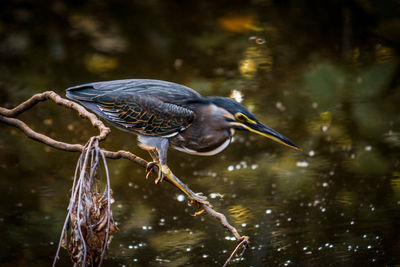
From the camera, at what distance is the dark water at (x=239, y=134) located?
8.22 feet

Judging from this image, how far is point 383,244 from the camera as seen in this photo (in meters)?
2.42

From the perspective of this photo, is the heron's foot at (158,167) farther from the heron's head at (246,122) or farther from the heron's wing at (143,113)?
the heron's head at (246,122)

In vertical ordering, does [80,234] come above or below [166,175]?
below

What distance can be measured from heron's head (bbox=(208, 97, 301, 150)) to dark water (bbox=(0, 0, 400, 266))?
3.21 ft

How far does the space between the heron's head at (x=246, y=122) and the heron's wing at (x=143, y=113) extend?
107mm

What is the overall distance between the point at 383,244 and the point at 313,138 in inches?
49.9

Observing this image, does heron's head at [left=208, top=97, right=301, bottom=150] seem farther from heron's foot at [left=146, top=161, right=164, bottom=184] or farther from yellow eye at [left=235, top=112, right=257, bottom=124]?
heron's foot at [left=146, top=161, right=164, bottom=184]

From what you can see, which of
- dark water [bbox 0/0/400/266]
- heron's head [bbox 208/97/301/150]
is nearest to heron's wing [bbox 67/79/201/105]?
heron's head [bbox 208/97/301/150]

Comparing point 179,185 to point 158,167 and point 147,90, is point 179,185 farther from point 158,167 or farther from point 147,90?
point 147,90

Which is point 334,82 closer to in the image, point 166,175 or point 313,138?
point 313,138

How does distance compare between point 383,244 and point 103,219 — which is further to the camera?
point 383,244

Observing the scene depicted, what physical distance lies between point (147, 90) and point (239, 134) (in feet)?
6.92

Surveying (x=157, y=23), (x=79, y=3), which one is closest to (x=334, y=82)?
(x=157, y=23)

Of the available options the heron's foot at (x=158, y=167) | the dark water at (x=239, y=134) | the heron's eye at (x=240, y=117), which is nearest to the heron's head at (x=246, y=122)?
the heron's eye at (x=240, y=117)
